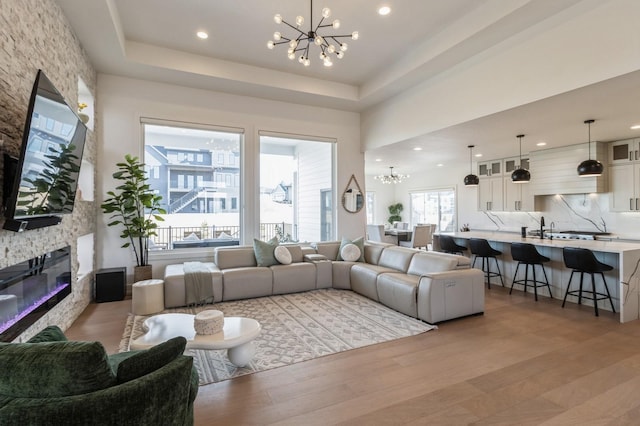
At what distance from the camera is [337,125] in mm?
7105

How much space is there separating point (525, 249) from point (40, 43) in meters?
6.27

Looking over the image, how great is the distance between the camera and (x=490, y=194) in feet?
29.2

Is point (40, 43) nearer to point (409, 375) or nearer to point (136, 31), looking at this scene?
point (136, 31)

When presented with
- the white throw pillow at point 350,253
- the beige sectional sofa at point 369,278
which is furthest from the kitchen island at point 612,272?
the white throw pillow at point 350,253

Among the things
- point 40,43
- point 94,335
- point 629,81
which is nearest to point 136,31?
point 40,43

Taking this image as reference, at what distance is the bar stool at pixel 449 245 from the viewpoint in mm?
6086

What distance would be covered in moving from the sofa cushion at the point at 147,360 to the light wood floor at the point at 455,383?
0.99m

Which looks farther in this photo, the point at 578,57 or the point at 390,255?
the point at 390,255

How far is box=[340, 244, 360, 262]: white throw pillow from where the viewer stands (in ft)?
19.1

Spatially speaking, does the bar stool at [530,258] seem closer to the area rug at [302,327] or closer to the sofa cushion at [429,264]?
the sofa cushion at [429,264]

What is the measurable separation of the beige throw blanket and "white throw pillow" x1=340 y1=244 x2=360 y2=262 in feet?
7.67

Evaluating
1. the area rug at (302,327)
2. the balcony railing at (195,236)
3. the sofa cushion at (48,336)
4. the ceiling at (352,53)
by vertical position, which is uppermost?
the ceiling at (352,53)

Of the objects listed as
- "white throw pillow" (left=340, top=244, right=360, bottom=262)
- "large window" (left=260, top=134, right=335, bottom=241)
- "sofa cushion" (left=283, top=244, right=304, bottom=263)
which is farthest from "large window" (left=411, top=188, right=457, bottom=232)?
"sofa cushion" (left=283, top=244, right=304, bottom=263)

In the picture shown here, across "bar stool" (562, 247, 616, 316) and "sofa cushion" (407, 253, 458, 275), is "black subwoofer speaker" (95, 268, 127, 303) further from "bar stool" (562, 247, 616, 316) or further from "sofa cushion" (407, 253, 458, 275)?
"bar stool" (562, 247, 616, 316)
